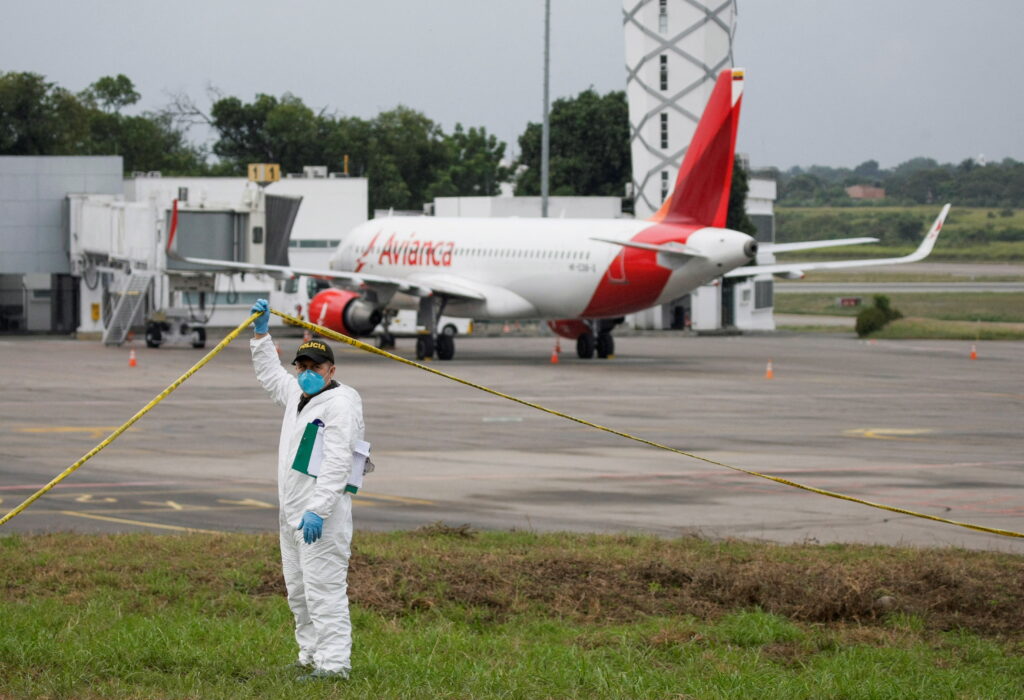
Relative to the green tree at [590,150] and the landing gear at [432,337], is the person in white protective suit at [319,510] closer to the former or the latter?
the landing gear at [432,337]

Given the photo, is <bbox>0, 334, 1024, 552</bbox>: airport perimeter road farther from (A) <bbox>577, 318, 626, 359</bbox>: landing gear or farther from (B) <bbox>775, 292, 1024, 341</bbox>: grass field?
(B) <bbox>775, 292, 1024, 341</bbox>: grass field

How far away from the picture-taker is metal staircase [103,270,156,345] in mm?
47344

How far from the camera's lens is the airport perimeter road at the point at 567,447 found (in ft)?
51.8

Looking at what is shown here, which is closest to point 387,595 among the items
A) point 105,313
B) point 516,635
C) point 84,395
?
point 516,635

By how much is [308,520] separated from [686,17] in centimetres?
6699

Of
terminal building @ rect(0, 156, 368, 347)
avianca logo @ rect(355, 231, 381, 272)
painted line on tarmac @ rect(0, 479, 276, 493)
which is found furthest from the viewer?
terminal building @ rect(0, 156, 368, 347)

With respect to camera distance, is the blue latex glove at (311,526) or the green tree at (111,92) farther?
the green tree at (111,92)

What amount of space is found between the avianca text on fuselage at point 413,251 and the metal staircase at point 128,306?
326 inches

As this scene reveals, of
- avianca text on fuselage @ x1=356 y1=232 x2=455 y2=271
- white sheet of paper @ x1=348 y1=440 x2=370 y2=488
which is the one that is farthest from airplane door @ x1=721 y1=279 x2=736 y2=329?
white sheet of paper @ x1=348 y1=440 x2=370 y2=488

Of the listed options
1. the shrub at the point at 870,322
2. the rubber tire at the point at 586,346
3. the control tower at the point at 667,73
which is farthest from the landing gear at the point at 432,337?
the control tower at the point at 667,73

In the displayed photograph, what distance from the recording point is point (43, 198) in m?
55.7

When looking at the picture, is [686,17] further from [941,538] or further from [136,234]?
[941,538]

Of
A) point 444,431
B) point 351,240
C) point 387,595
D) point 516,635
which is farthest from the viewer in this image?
point 351,240

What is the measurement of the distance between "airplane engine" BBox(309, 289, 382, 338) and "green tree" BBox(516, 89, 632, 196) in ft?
188
